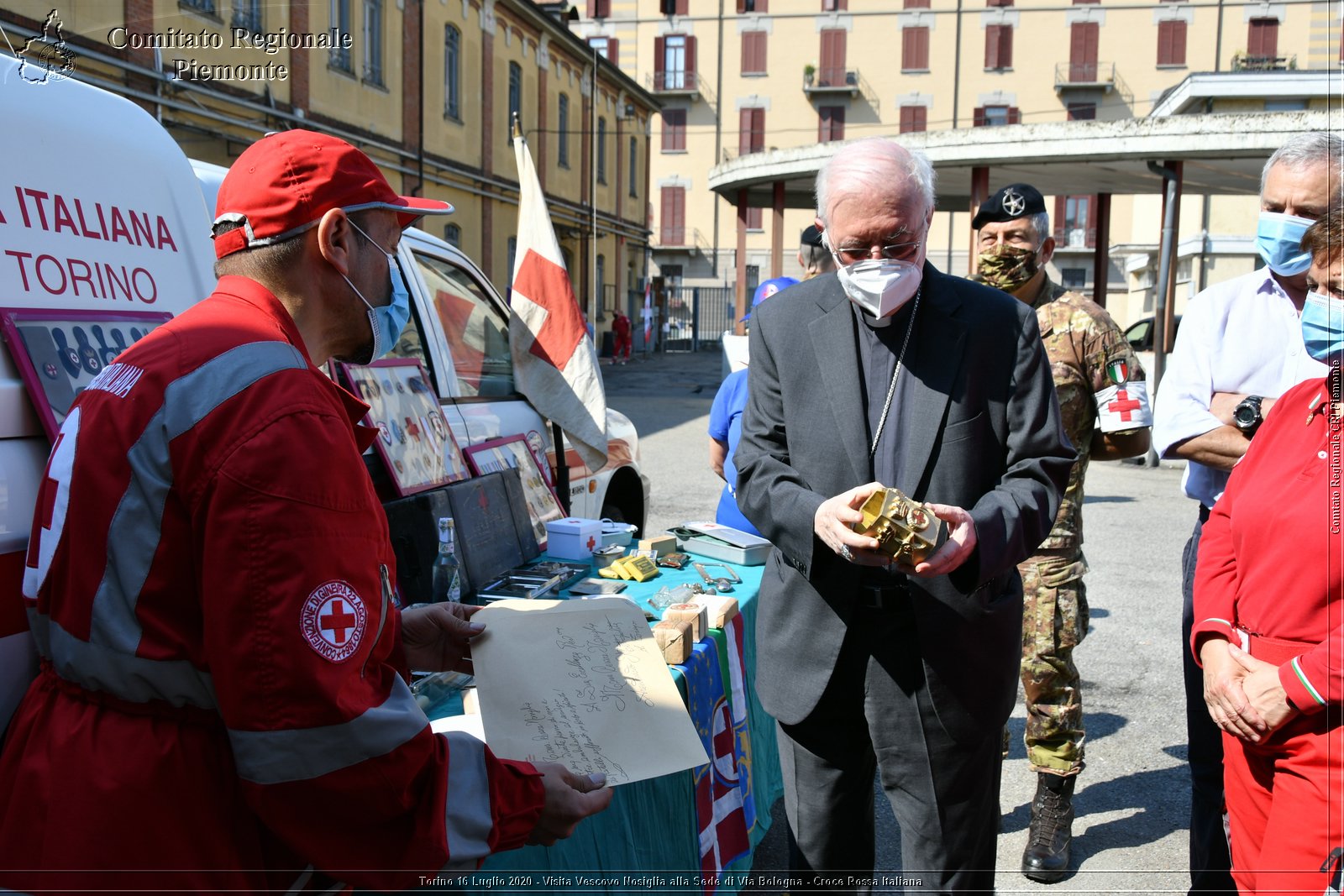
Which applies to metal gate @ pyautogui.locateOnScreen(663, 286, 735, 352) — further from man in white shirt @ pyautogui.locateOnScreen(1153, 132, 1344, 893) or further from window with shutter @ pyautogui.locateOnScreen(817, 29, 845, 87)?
man in white shirt @ pyautogui.locateOnScreen(1153, 132, 1344, 893)

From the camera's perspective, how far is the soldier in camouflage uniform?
337cm

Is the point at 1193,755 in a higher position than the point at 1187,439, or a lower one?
lower

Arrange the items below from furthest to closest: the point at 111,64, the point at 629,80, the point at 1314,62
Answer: the point at 1314,62
the point at 629,80
the point at 111,64

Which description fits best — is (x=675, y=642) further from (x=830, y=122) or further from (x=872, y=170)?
(x=830, y=122)

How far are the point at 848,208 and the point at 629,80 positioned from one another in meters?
34.9

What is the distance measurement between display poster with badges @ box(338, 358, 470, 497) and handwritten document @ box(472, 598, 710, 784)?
152 centimetres

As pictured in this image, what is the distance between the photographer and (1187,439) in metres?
2.76

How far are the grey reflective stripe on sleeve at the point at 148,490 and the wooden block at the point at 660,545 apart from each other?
2.56 meters

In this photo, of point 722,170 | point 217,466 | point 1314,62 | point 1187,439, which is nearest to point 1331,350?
point 1187,439

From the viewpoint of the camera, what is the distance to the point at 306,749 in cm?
126

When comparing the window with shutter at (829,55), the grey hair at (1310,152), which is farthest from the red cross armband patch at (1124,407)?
the window with shutter at (829,55)

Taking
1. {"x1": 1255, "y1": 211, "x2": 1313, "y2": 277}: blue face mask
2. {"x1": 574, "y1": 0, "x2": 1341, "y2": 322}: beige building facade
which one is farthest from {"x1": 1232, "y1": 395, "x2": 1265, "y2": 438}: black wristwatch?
{"x1": 574, "y1": 0, "x2": 1341, "y2": 322}: beige building facade

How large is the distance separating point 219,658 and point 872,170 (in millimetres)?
1654

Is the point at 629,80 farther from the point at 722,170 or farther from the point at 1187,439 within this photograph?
the point at 1187,439
